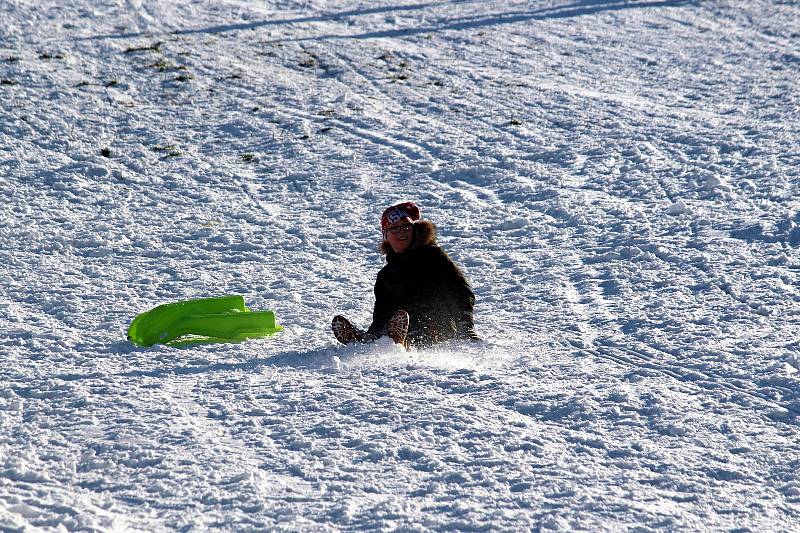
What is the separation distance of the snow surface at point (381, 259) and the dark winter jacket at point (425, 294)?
0.15m

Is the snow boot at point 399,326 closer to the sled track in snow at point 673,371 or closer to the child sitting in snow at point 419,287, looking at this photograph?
the child sitting in snow at point 419,287

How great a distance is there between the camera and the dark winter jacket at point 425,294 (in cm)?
512

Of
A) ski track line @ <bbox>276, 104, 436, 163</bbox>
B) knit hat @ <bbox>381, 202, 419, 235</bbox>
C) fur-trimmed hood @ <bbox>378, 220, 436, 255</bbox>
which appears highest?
ski track line @ <bbox>276, 104, 436, 163</bbox>

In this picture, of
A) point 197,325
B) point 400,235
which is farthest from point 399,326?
point 197,325

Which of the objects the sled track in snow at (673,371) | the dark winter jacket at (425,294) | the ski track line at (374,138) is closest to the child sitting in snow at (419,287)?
the dark winter jacket at (425,294)

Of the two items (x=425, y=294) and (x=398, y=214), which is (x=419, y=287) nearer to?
(x=425, y=294)

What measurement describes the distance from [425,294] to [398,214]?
43 centimetres

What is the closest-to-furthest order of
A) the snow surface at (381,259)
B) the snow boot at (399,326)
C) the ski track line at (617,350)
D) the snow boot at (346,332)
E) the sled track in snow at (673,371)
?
the snow surface at (381,259) → the sled track in snow at (673,371) → the ski track line at (617,350) → the snow boot at (399,326) → the snow boot at (346,332)

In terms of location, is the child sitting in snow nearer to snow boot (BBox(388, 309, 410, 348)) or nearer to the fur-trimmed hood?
the fur-trimmed hood

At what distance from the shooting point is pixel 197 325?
17.0 feet

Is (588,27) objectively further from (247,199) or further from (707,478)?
(707,478)

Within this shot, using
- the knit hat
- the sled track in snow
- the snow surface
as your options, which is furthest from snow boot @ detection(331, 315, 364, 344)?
the sled track in snow

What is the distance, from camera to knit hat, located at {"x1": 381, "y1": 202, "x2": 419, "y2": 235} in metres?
5.17

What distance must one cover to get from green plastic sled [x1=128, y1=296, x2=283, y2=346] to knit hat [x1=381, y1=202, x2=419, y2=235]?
0.78 metres
